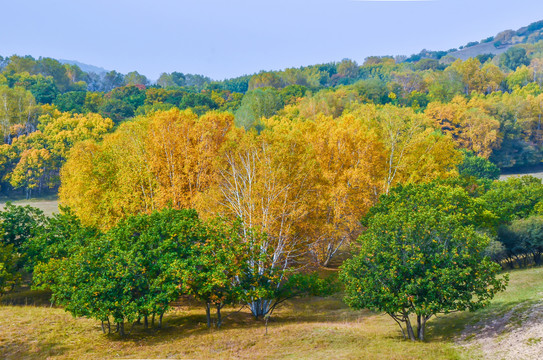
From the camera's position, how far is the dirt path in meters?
16.5

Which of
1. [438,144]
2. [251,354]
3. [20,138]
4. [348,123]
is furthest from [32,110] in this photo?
[251,354]

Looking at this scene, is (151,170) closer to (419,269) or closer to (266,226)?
(266,226)

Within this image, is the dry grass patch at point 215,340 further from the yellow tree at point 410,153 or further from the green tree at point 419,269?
the yellow tree at point 410,153

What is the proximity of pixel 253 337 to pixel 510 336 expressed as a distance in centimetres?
1278

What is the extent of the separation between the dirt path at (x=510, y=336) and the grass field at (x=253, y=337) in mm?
135

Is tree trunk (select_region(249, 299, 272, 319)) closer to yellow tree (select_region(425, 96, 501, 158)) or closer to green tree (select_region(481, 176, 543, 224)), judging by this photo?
green tree (select_region(481, 176, 543, 224))

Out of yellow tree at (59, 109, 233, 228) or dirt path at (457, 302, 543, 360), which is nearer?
dirt path at (457, 302, 543, 360)

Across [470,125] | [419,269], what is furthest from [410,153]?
[470,125]

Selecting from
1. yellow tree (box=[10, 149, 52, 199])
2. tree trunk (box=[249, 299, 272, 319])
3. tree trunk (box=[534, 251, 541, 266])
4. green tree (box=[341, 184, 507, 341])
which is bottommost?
tree trunk (box=[534, 251, 541, 266])

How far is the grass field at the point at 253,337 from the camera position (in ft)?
61.3

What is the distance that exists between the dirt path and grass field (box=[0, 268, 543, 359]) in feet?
0.44

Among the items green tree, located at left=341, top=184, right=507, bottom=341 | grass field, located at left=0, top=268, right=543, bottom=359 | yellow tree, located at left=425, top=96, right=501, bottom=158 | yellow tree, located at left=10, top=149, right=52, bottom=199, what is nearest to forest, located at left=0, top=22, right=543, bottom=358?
green tree, located at left=341, top=184, right=507, bottom=341

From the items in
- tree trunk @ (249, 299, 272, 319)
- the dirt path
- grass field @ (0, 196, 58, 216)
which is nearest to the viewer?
the dirt path

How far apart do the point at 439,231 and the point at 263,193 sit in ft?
46.8
